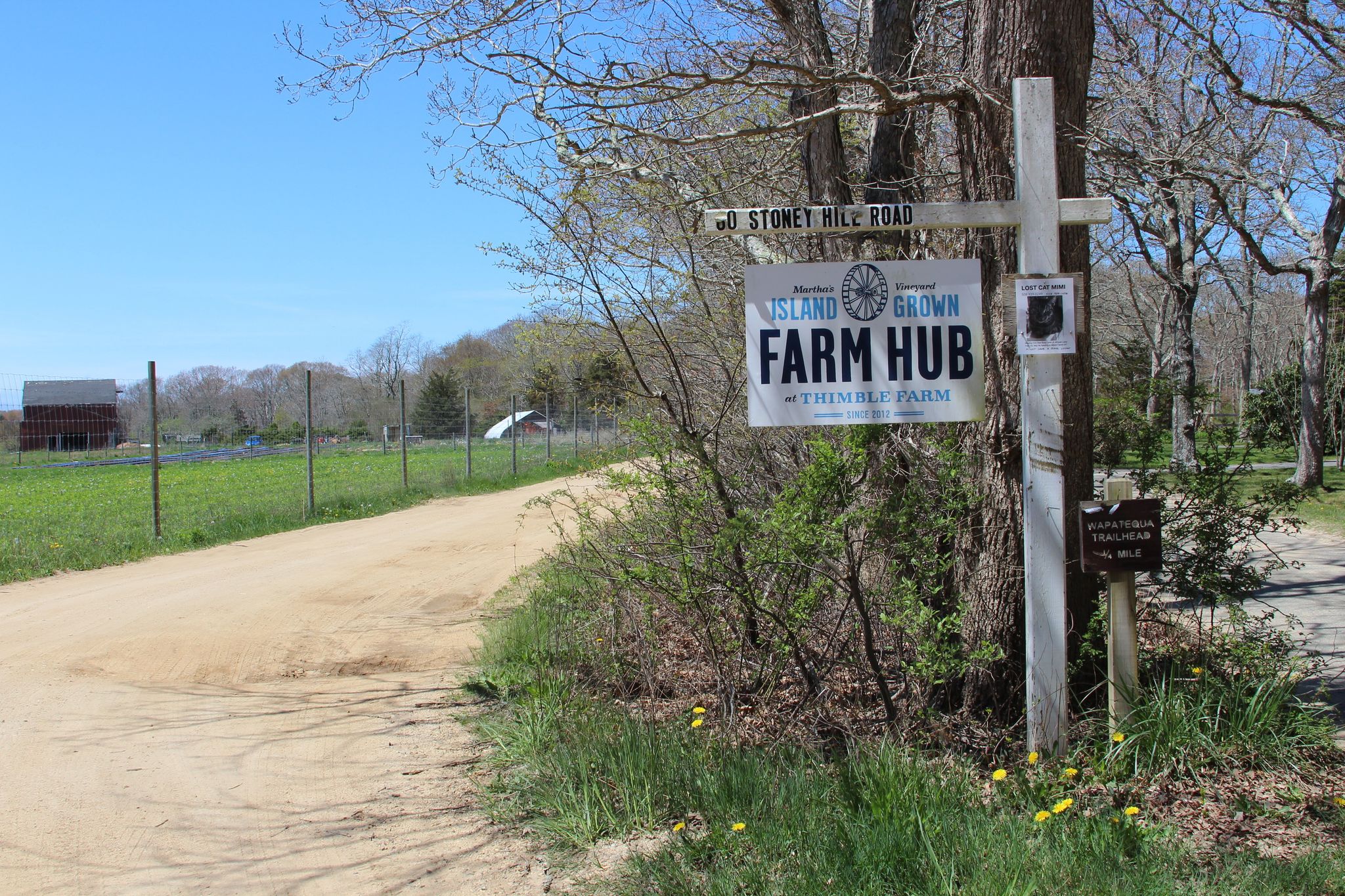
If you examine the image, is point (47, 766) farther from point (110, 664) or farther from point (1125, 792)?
point (1125, 792)

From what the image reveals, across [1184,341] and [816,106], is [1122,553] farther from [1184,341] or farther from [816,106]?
[1184,341]

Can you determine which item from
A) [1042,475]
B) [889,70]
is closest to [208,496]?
[889,70]

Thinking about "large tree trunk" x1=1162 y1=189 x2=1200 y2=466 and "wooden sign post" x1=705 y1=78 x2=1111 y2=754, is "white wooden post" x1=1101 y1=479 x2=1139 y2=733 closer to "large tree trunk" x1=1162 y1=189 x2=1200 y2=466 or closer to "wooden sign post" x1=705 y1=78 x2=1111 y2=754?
"wooden sign post" x1=705 y1=78 x2=1111 y2=754

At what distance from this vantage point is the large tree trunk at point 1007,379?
4.68m

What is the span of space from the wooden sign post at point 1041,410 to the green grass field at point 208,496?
9.98ft

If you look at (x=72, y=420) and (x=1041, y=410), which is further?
(x=72, y=420)

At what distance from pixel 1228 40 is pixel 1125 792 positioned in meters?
11.7

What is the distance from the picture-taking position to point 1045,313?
4.16 meters

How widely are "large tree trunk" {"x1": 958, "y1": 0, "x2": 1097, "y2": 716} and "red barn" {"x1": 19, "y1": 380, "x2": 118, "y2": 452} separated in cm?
1564

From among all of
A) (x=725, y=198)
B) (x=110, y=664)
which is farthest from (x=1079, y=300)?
(x=110, y=664)

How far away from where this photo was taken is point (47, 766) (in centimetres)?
477

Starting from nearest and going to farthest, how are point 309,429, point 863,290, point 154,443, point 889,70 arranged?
point 863,290, point 889,70, point 154,443, point 309,429

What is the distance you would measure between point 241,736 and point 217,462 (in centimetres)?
2799

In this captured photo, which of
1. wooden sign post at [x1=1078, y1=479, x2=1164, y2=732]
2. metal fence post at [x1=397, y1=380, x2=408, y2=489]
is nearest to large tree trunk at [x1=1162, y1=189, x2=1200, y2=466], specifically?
metal fence post at [x1=397, y1=380, x2=408, y2=489]
